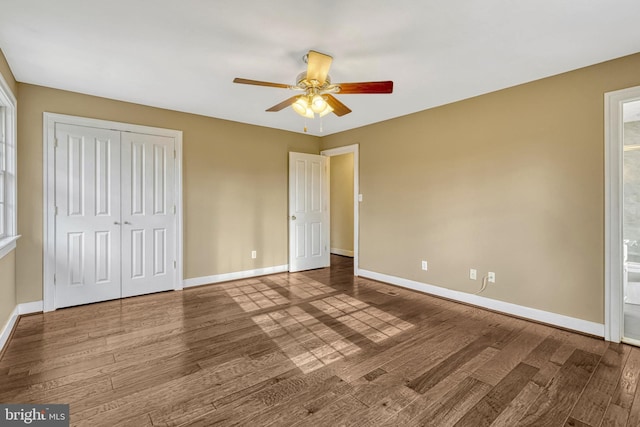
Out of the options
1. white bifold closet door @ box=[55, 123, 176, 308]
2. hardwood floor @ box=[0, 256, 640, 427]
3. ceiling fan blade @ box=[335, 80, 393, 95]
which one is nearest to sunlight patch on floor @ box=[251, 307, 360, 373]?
hardwood floor @ box=[0, 256, 640, 427]

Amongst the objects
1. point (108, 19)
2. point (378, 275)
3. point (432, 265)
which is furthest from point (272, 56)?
point (378, 275)

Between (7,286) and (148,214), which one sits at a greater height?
(148,214)

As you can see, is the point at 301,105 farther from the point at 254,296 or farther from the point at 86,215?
the point at 86,215

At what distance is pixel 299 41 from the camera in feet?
7.59

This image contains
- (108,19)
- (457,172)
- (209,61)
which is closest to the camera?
(108,19)

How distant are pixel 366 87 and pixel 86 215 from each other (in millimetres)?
3445

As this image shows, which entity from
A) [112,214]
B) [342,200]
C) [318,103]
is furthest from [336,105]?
[342,200]

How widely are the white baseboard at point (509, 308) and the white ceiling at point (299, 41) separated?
2.36 meters

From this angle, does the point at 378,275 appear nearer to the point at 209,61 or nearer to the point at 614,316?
the point at 614,316

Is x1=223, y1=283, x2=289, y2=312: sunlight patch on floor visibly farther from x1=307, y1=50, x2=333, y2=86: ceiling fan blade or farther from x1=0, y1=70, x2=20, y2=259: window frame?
x1=307, y1=50, x2=333, y2=86: ceiling fan blade

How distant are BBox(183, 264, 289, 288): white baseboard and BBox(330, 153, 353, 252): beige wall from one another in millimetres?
2164

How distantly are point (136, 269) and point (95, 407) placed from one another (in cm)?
236

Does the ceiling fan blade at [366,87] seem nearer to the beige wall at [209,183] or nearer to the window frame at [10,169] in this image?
the beige wall at [209,183]

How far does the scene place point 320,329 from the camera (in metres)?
2.89
